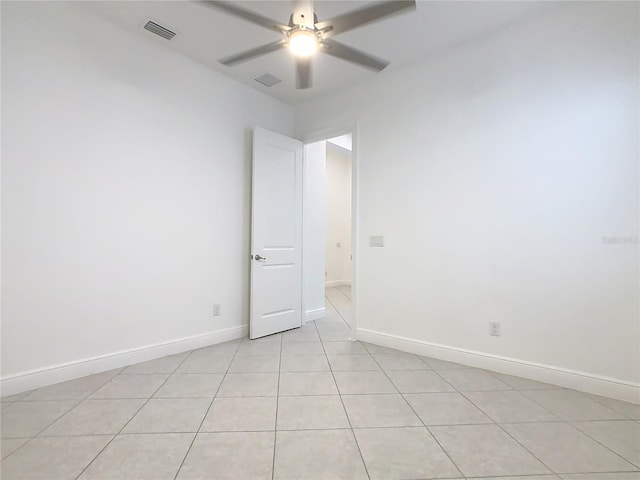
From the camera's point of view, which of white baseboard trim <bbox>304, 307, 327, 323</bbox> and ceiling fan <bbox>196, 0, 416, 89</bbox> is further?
white baseboard trim <bbox>304, 307, 327, 323</bbox>

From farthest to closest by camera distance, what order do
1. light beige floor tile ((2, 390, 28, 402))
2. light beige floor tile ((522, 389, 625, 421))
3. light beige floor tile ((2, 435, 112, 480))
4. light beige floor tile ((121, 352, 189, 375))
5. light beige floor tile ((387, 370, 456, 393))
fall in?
light beige floor tile ((121, 352, 189, 375)) < light beige floor tile ((387, 370, 456, 393)) < light beige floor tile ((2, 390, 28, 402)) < light beige floor tile ((522, 389, 625, 421)) < light beige floor tile ((2, 435, 112, 480))

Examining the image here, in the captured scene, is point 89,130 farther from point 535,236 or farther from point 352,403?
point 535,236

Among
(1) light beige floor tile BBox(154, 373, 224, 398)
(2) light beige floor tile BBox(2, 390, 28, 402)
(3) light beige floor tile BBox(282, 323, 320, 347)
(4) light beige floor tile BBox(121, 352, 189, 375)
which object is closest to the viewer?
(2) light beige floor tile BBox(2, 390, 28, 402)

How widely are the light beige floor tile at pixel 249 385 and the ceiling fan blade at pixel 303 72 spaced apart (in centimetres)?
228

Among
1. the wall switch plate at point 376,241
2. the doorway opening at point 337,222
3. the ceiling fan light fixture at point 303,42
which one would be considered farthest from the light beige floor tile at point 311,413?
the doorway opening at point 337,222

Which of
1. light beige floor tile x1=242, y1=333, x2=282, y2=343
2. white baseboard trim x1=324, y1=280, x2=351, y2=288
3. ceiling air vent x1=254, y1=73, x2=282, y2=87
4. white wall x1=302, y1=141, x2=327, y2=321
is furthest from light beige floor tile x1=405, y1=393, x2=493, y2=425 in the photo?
white baseboard trim x1=324, y1=280, x2=351, y2=288

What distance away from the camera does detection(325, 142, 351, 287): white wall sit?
7.24 metres

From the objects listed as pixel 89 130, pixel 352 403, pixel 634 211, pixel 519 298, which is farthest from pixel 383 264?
pixel 89 130

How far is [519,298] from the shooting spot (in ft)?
7.83

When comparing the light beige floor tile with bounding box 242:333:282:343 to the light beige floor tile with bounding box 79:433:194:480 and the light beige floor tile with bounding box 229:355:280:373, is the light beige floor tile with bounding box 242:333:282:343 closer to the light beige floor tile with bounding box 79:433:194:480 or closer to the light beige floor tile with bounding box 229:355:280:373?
the light beige floor tile with bounding box 229:355:280:373

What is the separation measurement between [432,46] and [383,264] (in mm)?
2055

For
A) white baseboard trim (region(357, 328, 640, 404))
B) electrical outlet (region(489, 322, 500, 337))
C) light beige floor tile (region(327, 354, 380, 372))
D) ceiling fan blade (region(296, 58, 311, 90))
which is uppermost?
ceiling fan blade (region(296, 58, 311, 90))

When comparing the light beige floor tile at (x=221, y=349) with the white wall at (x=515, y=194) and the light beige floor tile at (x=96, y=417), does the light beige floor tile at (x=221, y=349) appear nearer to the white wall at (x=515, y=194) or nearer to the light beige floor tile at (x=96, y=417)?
the light beige floor tile at (x=96, y=417)

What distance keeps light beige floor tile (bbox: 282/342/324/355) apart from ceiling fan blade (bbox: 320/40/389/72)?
8.08 feet
